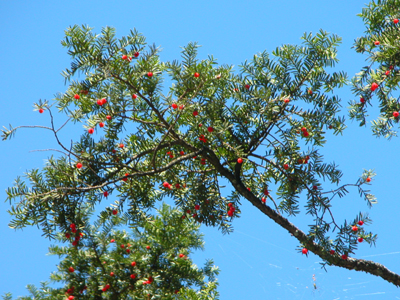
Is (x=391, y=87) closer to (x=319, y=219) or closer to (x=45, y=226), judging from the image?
(x=319, y=219)

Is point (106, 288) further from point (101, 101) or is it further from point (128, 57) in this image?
point (128, 57)

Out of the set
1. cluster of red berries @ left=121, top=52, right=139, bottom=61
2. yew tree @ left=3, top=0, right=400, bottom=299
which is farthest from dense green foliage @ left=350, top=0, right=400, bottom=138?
cluster of red berries @ left=121, top=52, right=139, bottom=61

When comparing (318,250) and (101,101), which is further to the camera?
(318,250)

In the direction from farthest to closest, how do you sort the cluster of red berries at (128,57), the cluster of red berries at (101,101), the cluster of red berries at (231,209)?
the cluster of red berries at (231,209) → the cluster of red berries at (128,57) → the cluster of red berries at (101,101)

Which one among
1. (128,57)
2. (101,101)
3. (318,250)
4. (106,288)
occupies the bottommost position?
(318,250)

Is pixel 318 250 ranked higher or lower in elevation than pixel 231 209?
lower

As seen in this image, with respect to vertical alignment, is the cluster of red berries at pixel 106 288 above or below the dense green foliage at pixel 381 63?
below

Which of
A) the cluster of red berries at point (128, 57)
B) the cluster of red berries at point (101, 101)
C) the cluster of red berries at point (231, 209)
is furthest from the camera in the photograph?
the cluster of red berries at point (231, 209)

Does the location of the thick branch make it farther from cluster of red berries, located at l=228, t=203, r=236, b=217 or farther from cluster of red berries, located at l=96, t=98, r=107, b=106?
cluster of red berries, located at l=96, t=98, r=107, b=106

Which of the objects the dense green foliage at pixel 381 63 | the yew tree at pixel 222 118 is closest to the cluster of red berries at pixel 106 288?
the yew tree at pixel 222 118

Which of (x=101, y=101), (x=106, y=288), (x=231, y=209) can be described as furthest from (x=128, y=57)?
(x=106, y=288)

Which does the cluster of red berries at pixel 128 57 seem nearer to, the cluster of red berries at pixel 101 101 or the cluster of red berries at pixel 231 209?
the cluster of red berries at pixel 101 101

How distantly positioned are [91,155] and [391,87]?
3.92ft

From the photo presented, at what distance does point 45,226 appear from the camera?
158cm
